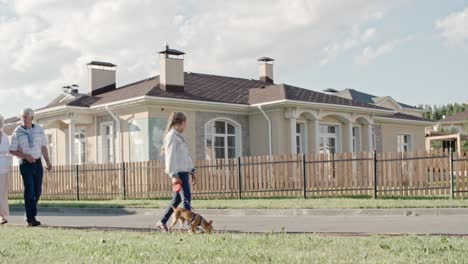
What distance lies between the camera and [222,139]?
2811 cm

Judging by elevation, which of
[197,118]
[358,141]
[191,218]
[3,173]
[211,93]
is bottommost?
[191,218]

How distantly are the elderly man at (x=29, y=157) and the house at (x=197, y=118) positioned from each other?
1368 centimetres

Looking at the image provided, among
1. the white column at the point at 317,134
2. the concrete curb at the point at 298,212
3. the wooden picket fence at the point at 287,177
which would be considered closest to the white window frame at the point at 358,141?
the white column at the point at 317,134

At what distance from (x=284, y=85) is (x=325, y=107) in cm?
208

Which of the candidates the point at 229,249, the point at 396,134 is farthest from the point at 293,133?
the point at 229,249

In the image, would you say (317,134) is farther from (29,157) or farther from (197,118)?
(29,157)

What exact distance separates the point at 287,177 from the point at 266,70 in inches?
590

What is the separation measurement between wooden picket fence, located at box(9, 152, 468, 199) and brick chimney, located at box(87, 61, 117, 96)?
6.33 m

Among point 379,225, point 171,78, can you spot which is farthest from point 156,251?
point 171,78

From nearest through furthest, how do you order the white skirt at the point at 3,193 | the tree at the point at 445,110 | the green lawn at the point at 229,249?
the green lawn at the point at 229,249
the white skirt at the point at 3,193
the tree at the point at 445,110

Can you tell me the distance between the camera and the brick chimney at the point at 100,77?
98.9 ft

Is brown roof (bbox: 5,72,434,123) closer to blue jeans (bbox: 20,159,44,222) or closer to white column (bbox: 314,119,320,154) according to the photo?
white column (bbox: 314,119,320,154)

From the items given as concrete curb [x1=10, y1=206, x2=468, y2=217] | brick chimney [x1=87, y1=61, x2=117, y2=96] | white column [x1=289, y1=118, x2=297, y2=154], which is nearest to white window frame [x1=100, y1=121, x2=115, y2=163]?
brick chimney [x1=87, y1=61, x2=117, y2=96]

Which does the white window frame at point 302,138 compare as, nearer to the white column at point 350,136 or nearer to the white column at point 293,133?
the white column at point 293,133
